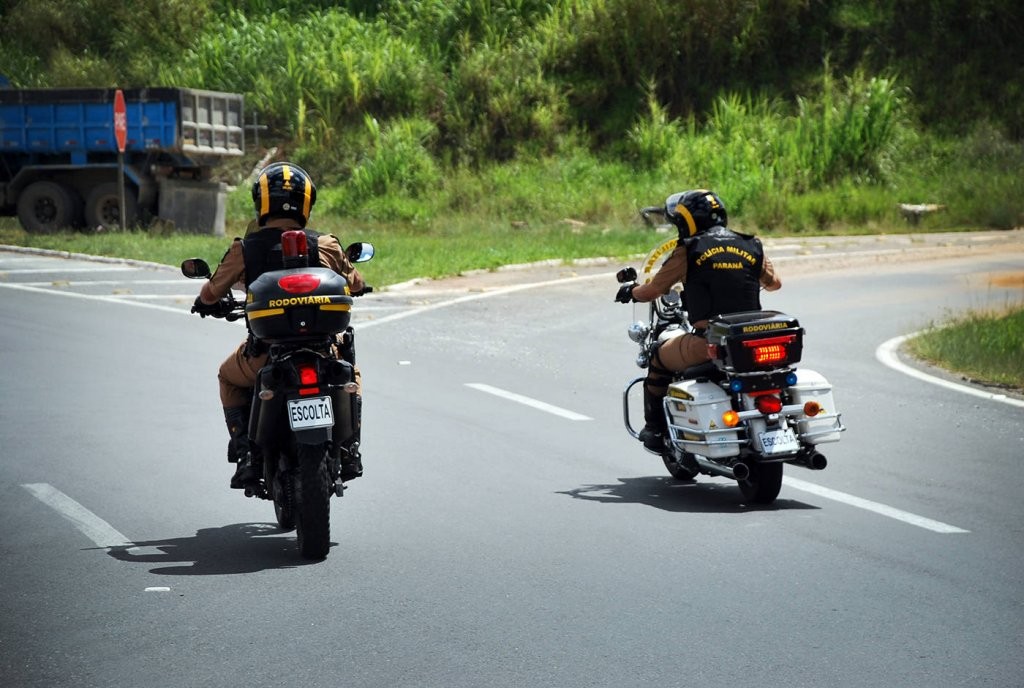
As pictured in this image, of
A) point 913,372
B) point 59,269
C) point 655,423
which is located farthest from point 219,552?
point 59,269

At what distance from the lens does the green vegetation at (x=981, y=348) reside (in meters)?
13.9

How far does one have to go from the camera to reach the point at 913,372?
14.1 metres

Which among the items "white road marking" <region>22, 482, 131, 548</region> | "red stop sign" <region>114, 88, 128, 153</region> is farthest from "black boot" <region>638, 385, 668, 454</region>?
"red stop sign" <region>114, 88, 128, 153</region>

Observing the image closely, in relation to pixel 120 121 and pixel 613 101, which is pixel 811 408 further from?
pixel 613 101

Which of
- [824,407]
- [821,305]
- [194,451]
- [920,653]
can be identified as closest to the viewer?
[920,653]

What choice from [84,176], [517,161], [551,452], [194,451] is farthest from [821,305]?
[517,161]

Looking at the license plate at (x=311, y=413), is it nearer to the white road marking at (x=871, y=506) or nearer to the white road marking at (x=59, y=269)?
the white road marking at (x=871, y=506)

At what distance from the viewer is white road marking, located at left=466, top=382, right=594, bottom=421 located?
11805mm

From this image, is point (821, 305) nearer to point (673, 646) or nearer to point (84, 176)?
point (673, 646)

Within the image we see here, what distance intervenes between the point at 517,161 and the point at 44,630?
31.5 metres

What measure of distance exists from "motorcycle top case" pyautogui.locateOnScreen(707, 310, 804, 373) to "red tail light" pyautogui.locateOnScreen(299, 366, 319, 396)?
238 cm

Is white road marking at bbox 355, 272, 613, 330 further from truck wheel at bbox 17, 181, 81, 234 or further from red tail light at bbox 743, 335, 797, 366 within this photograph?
truck wheel at bbox 17, 181, 81, 234

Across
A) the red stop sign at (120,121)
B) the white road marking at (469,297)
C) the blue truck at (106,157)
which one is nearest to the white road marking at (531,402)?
the white road marking at (469,297)

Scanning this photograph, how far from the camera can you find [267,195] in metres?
7.62
